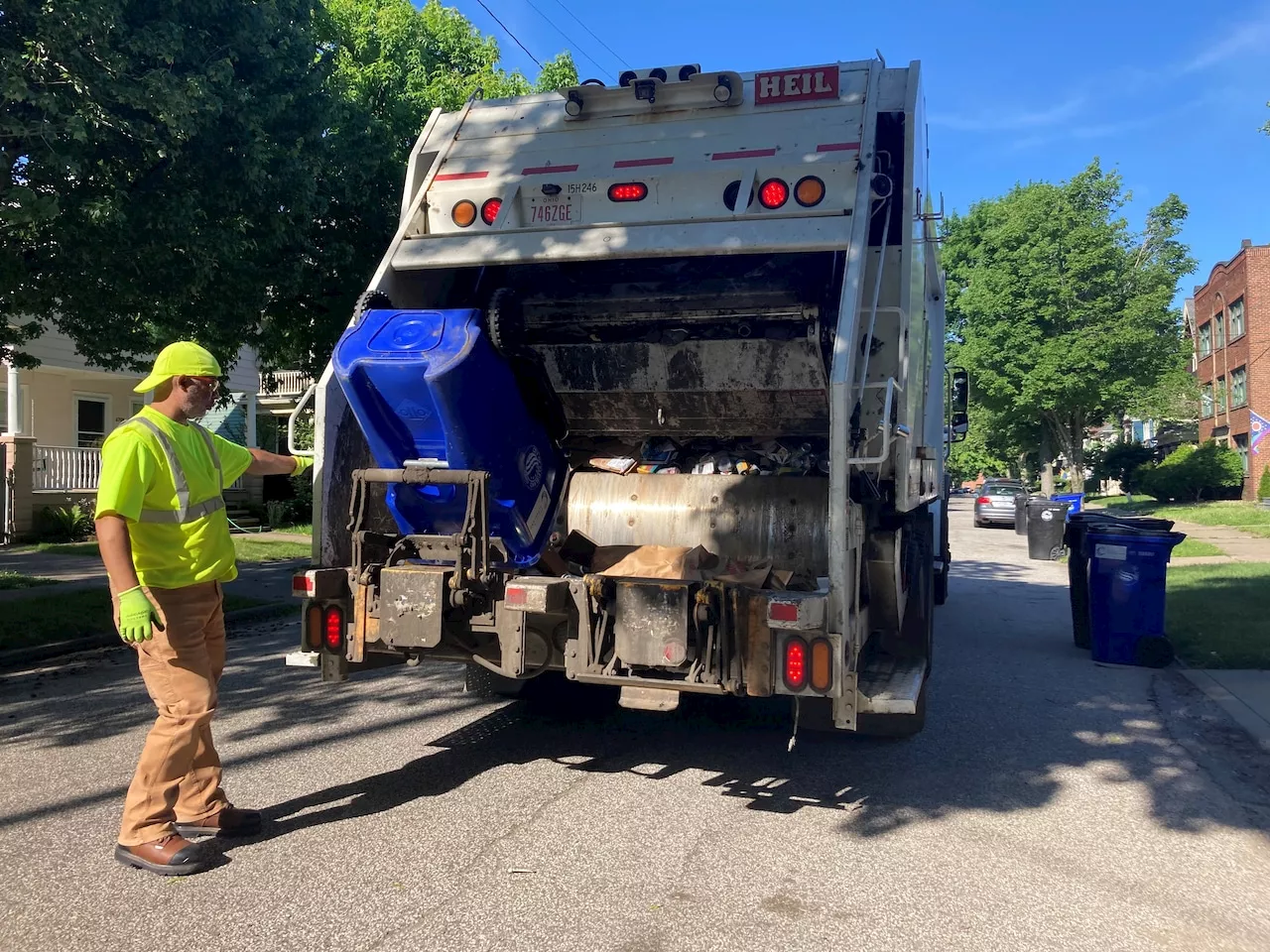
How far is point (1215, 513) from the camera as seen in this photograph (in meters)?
25.5

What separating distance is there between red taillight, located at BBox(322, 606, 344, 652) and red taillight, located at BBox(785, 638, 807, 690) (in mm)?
2001

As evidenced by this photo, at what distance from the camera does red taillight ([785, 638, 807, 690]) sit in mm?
3872

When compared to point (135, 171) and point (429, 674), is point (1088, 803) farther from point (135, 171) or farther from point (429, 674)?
point (135, 171)

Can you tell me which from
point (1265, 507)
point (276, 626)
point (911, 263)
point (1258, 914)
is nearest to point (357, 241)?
point (276, 626)

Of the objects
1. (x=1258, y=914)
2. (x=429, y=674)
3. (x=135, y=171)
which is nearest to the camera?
(x=1258, y=914)

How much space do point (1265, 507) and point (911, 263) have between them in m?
26.6

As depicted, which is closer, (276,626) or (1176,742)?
(1176,742)

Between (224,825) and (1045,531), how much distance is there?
15163mm

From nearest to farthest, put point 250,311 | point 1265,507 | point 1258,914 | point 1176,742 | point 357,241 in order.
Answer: point 1258,914 → point 1176,742 → point 250,311 → point 357,241 → point 1265,507

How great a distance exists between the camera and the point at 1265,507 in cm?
2659

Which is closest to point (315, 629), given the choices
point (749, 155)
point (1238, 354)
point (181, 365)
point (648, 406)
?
point (181, 365)

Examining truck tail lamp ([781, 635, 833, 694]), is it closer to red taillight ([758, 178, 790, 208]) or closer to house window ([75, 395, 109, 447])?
red taillight ([758, 178, 790, 208])

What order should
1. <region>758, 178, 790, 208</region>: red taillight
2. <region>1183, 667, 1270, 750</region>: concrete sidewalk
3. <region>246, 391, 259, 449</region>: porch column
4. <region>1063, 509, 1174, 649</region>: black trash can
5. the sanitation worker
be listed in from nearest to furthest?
the sanitation worker, <region>758, 178, 790, 208</region>: red taillight, <region>1183, 667, 1270, 750</region>: concrete sidewalk, <region>1063, 509, 1174, 649</region>: black trash can, <region>246, 391, 259, 449</region>: porch column

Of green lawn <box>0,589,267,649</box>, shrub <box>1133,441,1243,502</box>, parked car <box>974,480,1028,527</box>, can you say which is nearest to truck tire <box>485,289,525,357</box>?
green lawn <box>0,589,267,649</box>
